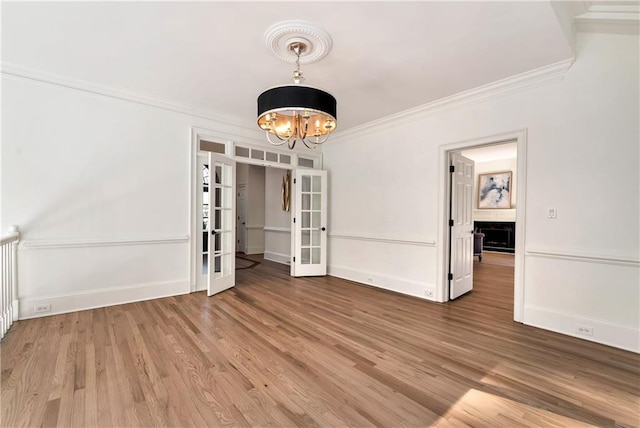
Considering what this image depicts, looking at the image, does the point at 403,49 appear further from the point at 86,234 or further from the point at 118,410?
the point at 86,234

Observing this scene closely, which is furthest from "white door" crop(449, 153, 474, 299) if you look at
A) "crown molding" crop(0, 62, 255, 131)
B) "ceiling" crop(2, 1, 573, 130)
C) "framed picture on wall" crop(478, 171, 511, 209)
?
"framed picture on wall" crop(478, 171, 511, 209)

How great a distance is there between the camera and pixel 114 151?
359 centimetres

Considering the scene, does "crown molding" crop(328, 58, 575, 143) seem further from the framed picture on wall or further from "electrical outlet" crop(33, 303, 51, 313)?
the framed picture on wall

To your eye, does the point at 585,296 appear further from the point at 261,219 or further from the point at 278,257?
the point at 261,219

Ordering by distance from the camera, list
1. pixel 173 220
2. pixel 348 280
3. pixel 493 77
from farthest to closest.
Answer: pixel 348 280 → pixel 173 220 → pixel 493 77

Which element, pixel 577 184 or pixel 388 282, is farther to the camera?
pixel 388 282

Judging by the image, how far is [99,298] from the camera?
11.4 feet

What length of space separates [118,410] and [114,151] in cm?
306

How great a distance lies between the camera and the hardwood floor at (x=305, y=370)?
66.9 inches

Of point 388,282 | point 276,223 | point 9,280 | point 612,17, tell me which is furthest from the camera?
point 276,223

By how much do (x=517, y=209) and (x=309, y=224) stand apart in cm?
331

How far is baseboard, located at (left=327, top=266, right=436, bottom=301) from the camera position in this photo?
402 cm

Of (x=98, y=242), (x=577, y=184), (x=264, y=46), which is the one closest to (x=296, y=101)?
(x=264, y=46)

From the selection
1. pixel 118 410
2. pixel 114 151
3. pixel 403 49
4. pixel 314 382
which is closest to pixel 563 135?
pixel 403 49
